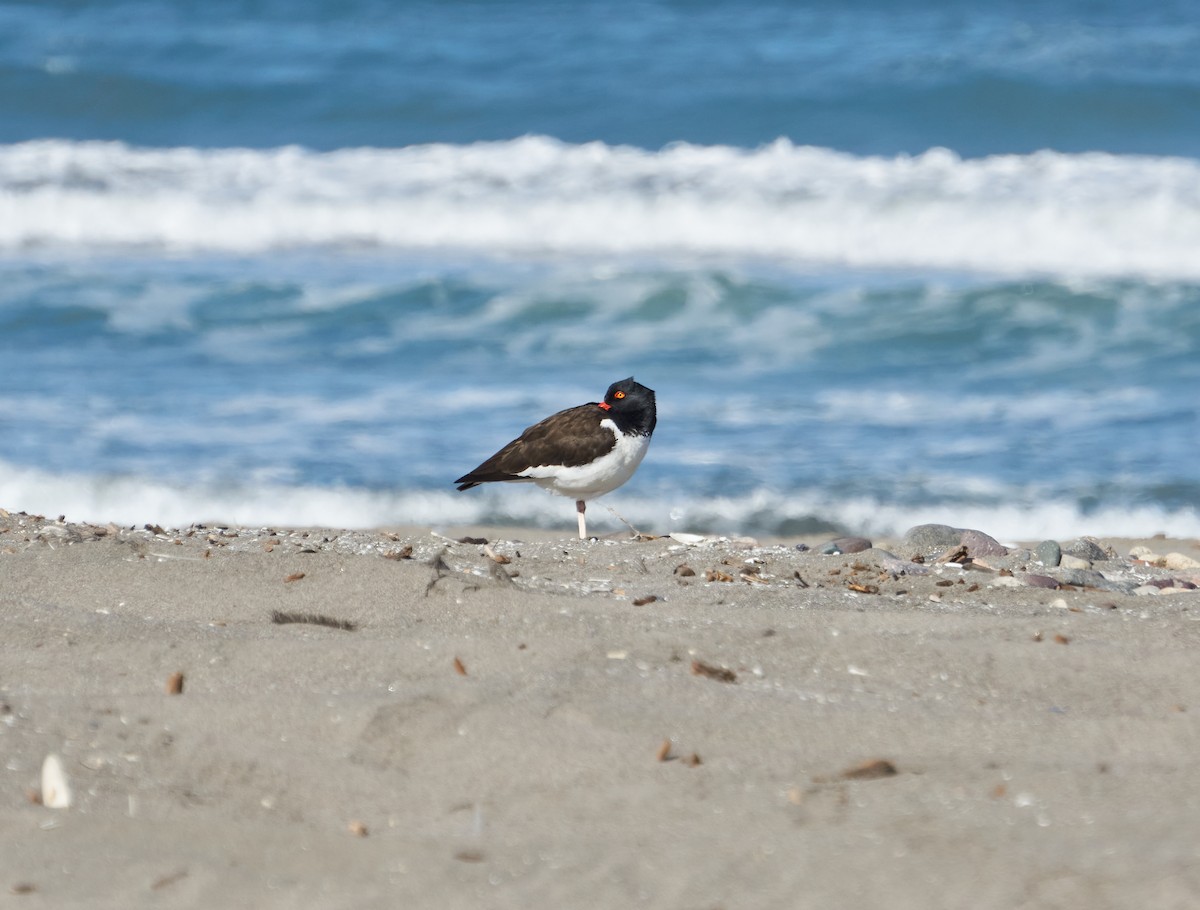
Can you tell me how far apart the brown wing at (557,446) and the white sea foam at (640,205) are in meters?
8.20

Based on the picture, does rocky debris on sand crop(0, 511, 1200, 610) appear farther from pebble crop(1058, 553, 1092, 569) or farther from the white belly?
the white belly

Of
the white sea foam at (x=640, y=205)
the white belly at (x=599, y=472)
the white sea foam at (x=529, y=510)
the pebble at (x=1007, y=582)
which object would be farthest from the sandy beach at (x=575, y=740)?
the white sea foam at (x=640, y=205)

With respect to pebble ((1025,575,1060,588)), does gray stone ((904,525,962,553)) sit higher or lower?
higher

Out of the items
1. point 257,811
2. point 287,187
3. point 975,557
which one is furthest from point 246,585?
Answer: point 287,187

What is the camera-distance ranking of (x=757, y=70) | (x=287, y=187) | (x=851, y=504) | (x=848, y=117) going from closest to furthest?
(x=851, y=504) < (x=287, y=187) < (x=848, y=117) < (x=757, y=70)

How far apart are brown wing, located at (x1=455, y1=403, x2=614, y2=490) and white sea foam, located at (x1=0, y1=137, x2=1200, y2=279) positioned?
8.20 metres

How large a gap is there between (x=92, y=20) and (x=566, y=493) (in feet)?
57.8

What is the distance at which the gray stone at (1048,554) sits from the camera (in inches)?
206

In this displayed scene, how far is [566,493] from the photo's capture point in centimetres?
644

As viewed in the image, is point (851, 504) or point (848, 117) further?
point (848, 117)

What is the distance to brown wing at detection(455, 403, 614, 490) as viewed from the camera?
6207 mm

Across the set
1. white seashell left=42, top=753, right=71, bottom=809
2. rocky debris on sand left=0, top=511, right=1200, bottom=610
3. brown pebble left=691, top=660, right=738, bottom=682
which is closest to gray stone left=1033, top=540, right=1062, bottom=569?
rocky debris on sand left=0, top=511, right=1200, bottom=610

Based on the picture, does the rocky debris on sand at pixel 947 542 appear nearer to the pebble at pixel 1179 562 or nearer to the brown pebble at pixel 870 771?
the pebble at pixel 1179 562

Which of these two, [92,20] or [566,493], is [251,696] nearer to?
[566,493]
